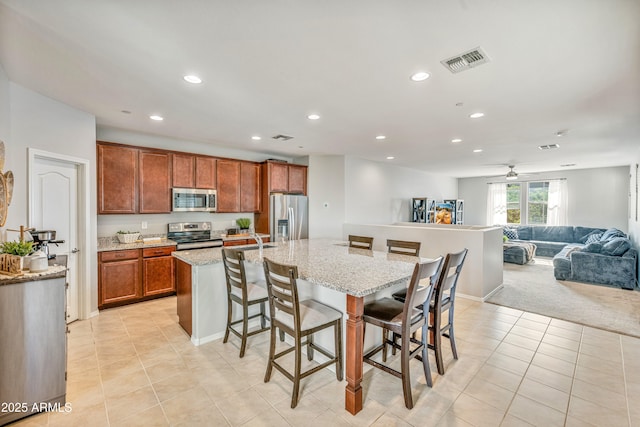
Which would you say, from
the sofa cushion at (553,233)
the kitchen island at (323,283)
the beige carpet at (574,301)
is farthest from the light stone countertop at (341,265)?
the sofa cushion at (553,233)

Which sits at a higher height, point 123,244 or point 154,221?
point 154,221

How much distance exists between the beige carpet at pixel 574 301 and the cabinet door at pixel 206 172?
5.06 m

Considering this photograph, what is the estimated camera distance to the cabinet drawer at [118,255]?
3.81m

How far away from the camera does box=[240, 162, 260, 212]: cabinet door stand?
556 centimetres

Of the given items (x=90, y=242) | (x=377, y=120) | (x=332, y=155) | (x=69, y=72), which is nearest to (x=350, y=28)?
(x=377, y=120)

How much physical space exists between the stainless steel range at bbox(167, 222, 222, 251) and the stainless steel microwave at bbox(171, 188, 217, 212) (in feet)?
1.19

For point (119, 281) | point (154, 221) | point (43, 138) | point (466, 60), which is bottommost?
point (119, 281)

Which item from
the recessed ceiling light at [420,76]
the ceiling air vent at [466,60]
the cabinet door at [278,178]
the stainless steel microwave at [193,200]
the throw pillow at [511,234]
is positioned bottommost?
the throw pillow at [511,234]

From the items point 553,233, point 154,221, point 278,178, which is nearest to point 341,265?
point 278,178

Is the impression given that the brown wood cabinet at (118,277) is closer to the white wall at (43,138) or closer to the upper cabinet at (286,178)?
the white wall at (43,138)

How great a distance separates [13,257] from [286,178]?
4352 millimetres

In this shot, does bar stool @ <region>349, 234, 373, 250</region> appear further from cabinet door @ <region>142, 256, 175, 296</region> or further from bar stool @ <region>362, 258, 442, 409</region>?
cabinet door @ <region>142, 256, 175, 296</region>

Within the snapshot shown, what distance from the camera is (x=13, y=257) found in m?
1.94

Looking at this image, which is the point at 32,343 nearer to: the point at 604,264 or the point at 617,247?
the point at 604,264
